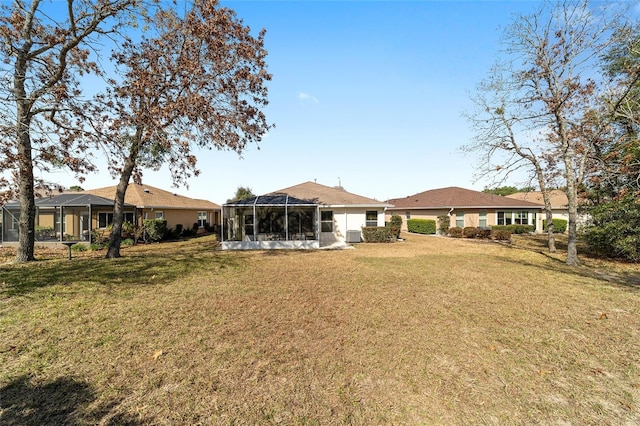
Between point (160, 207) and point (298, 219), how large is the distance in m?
11.2

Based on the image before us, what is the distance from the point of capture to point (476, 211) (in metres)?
25.0

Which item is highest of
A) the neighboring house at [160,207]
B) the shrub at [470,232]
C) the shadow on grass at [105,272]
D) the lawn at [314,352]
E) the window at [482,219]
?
the neighboring house at [160,207]

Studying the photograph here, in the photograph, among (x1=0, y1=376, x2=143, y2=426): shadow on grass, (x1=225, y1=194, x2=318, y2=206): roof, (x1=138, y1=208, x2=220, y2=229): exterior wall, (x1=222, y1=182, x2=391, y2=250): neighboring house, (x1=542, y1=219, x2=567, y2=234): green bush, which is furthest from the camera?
(x1=542, y1=219, x2=567, y2=234): green bush

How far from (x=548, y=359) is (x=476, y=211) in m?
23.8

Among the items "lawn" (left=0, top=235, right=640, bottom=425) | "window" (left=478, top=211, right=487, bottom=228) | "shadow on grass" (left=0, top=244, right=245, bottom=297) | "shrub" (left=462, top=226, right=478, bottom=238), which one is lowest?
"lawn" (left=0, top=235, right=640, bottom=425)

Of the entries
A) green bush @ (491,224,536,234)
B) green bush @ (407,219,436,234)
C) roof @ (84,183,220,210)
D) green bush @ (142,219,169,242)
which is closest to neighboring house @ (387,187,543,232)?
green bush @ (491,224,536,234)

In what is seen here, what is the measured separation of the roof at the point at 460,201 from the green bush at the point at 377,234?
9.25 metres

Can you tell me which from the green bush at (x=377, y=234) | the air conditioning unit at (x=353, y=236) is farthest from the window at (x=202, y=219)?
the green bush at (x=377, y=234)

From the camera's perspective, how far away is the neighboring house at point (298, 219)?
16.3 m

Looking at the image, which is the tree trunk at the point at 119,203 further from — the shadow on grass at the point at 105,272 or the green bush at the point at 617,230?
the green bush at the point at 617,230

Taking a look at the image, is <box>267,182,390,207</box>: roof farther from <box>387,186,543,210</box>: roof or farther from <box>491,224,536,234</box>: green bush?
<box>491,224,536,234</box>: green bush

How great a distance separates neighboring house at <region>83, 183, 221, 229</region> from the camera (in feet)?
68.2

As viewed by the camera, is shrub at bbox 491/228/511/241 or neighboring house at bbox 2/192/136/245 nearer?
neighboring house at bbox 2/192/136/245

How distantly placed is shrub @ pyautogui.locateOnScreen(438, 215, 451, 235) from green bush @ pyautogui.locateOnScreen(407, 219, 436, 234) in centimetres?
51
